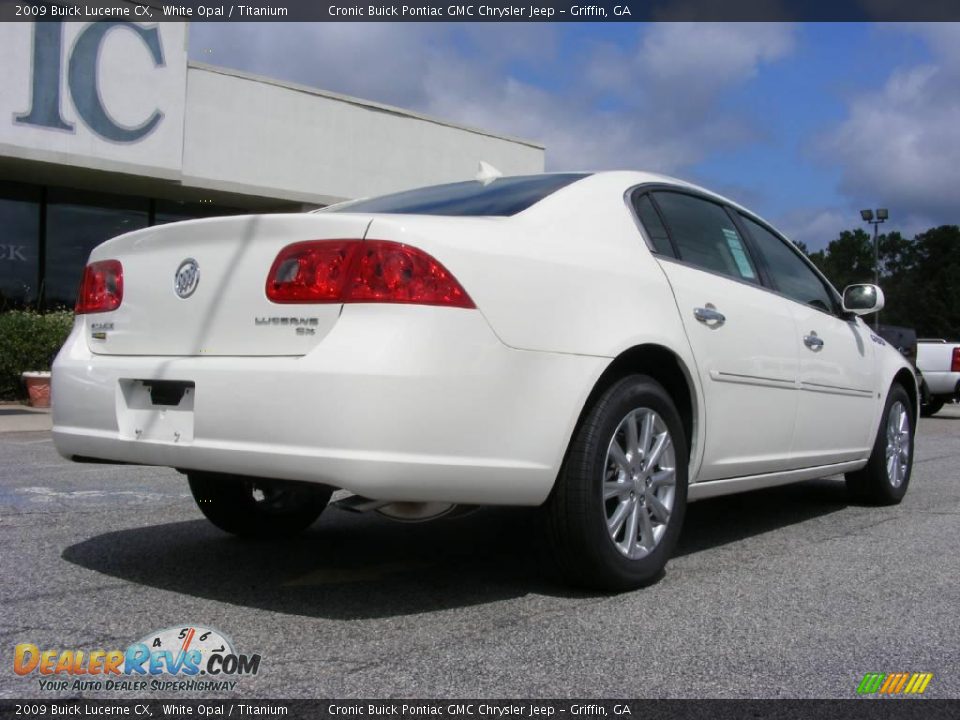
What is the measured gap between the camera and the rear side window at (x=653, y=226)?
386 centimetres

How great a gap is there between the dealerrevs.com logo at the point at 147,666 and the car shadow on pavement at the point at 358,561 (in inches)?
17.3

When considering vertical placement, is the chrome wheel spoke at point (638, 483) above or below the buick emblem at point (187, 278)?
below

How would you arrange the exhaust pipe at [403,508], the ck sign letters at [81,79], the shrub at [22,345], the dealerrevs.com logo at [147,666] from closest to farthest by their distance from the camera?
the dealerrevs.com logo at [147,666]
the exhaust pipe at [403,508]
the shrub at [22,345]
the ck sign letters at [81,79]

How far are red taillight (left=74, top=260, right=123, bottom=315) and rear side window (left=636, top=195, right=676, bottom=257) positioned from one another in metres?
1.93

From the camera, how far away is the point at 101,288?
143 inches

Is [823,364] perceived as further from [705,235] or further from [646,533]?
[646,533]

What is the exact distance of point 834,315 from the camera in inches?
206

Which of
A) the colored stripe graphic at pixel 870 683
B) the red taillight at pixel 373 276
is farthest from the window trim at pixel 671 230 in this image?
the colored stripe graphic at pixel 870 683

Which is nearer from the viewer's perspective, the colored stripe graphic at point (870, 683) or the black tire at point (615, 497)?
the colored stripe graphic at point (870, 683)

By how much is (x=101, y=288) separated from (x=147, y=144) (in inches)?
447

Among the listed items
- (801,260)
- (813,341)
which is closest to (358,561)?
(813,341)

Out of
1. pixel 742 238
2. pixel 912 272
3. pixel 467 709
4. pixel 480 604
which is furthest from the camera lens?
pixel 912 272

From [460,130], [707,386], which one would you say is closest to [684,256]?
[707,386]

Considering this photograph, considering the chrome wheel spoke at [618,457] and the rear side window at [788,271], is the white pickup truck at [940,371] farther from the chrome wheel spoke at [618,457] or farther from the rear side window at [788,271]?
the chrome wheel spoke at [618,457]
